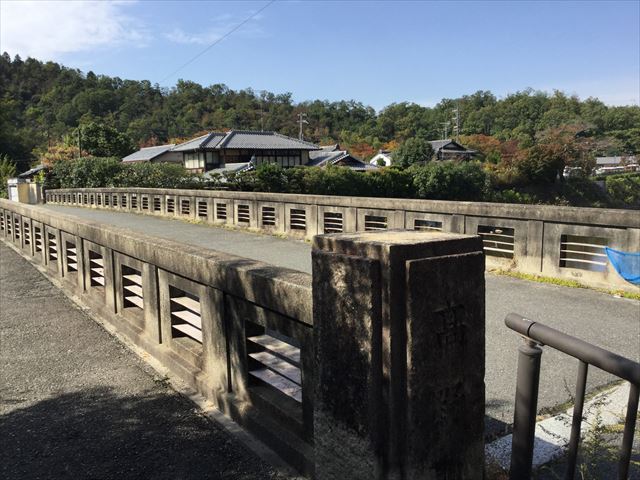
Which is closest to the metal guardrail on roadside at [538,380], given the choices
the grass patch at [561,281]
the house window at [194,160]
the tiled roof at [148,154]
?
the grass patch at [561,281]

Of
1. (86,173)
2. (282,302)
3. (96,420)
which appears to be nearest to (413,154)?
(86,173)

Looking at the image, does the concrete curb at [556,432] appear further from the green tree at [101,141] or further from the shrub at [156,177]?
the green tree at [101,141]

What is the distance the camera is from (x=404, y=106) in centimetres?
11475

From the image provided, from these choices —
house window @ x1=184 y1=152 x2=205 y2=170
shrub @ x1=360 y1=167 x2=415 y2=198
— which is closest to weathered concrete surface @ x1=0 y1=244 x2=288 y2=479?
shrub @ x1=360 y1=167 x2=415 y2=198

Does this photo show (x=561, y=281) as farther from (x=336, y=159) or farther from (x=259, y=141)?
(x=336, y=159)

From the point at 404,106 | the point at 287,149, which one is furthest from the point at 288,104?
the point at 287,149

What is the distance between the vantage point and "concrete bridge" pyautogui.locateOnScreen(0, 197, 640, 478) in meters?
3.10

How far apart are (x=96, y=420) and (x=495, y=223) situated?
6.40 m

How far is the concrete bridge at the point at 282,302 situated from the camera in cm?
310

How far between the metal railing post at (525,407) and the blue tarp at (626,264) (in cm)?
524

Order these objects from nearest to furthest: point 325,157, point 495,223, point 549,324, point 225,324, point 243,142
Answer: point 225,324, point 549,324, point 495,223, point 243,142, point 325,157

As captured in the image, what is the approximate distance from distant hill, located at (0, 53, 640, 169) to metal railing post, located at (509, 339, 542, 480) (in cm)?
7271

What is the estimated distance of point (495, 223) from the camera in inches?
329

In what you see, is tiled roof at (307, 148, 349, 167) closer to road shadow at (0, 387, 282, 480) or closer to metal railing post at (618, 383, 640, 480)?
road shadow at (0, 387, 282, 480)
